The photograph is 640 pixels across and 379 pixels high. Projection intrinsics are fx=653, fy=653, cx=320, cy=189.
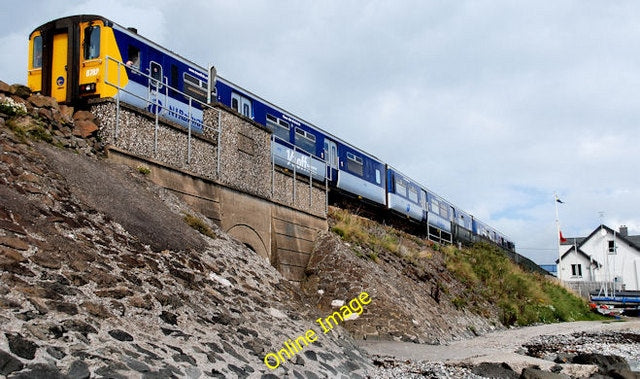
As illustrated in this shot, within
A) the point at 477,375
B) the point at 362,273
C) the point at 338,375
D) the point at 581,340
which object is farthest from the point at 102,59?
the point at 581,340

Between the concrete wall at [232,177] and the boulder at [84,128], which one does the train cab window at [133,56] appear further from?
the boulder at [84,128]

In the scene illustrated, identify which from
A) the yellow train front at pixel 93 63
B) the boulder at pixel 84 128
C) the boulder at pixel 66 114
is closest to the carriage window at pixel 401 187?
the yellow train front at pixel 93 63

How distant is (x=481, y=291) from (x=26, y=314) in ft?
68.9

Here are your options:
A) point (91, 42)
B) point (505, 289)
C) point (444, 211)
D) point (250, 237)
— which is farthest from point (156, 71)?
point (444, 211)

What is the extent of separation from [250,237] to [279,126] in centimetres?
860

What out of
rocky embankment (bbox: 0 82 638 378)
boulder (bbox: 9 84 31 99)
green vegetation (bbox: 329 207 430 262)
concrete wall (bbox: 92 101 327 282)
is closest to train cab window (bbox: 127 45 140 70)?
concrete wall (bbox: 92 101 327 282)

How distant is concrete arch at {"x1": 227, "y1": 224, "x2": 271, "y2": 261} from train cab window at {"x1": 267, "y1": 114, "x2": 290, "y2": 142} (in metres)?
7.35

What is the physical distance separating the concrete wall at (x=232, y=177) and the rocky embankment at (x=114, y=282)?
25.2 inches

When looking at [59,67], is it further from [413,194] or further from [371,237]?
[413,194]

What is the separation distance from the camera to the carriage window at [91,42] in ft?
51.7

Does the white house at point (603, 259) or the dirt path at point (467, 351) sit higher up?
the white house at point (603, 259)

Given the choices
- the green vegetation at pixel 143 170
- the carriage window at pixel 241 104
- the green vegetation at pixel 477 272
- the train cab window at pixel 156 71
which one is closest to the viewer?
the green vegetation at pixel 143 170

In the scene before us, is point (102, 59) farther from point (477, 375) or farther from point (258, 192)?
point (477, 375)

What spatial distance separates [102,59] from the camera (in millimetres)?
15375
